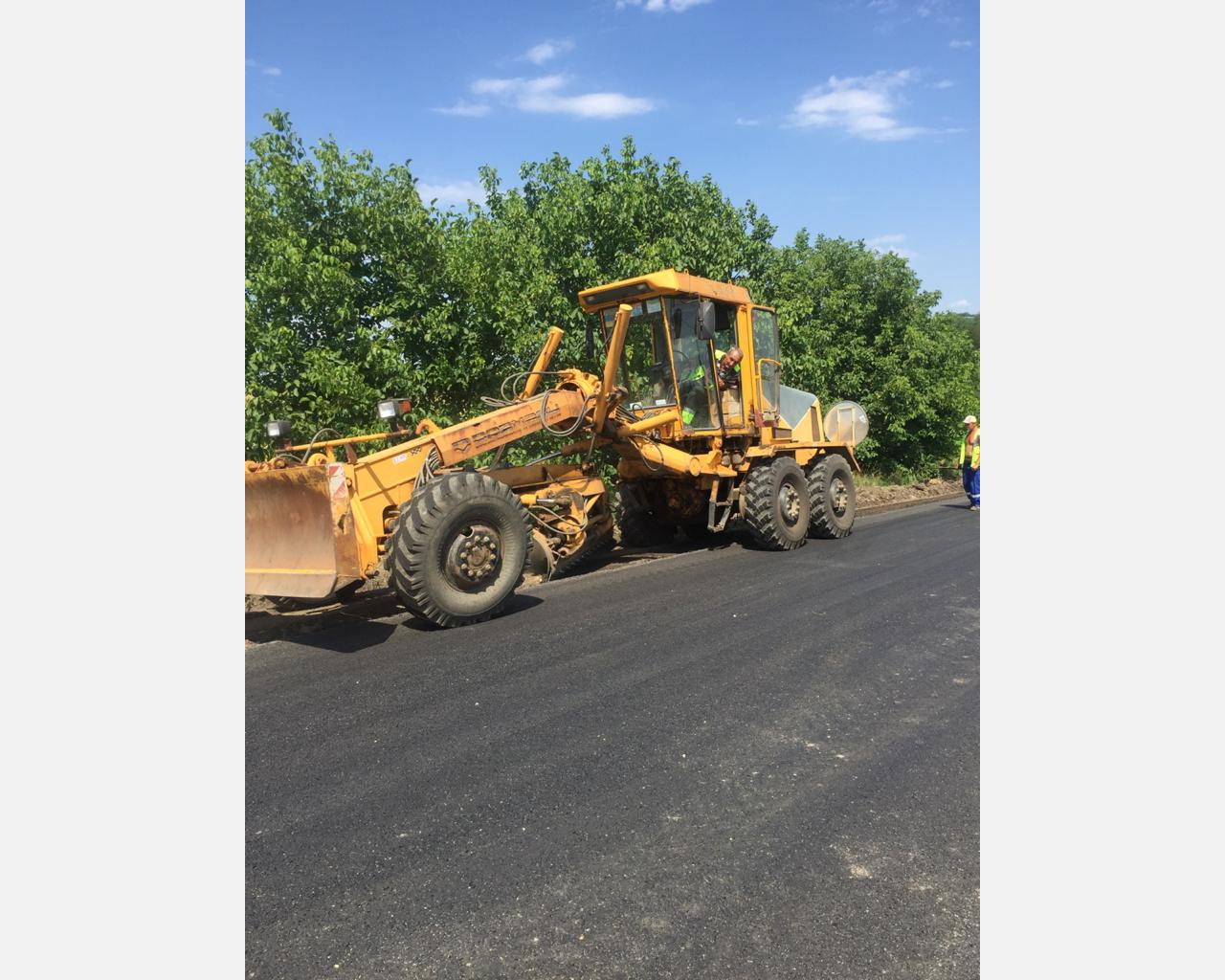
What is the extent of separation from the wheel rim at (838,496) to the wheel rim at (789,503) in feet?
2.92

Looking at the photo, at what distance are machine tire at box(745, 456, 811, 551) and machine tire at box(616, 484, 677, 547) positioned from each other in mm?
1172

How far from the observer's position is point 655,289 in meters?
8.23

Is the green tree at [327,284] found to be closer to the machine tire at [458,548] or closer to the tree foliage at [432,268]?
the tree foliage at [432,268]

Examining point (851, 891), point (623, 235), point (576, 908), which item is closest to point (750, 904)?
point (851, 891)

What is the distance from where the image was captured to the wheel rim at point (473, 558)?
19.1ft

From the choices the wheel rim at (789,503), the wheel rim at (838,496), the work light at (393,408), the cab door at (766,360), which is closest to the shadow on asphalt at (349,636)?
the work light at (393,408)

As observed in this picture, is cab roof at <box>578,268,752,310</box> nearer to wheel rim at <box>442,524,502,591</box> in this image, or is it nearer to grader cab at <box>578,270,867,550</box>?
grader cab at <box>578,270,867,550</box>

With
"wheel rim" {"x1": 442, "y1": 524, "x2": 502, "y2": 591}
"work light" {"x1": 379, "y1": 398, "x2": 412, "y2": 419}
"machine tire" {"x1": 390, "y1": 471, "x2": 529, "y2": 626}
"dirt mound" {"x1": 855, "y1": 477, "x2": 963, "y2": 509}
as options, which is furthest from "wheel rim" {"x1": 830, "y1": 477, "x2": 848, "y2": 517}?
"work light" {"x1": 379, "y1": 398, "x2": 412, "y2": 419}

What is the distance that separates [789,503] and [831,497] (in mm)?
1010

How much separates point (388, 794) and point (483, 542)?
2.92 metres

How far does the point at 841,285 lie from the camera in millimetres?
19438

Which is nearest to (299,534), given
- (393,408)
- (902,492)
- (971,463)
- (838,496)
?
(393,408)

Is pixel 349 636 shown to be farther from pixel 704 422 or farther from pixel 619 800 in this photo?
pixel 704 422

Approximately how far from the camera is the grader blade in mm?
5566
